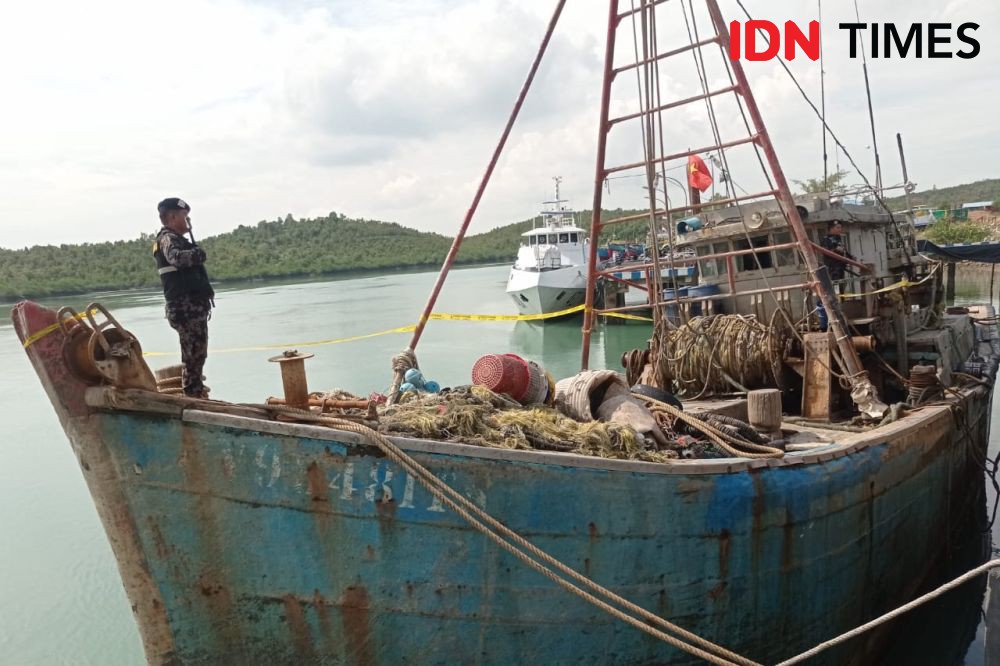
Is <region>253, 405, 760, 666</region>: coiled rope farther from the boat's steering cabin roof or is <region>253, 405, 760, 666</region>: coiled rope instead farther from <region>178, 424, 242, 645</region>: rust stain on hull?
the boat's steering cabin roof

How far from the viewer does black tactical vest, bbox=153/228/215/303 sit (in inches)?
171

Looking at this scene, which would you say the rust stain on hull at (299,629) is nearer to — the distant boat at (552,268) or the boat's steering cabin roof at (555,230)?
the distant boat at (552,268)

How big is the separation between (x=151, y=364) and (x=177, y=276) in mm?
19005

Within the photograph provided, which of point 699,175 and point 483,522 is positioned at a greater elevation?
point 699,175

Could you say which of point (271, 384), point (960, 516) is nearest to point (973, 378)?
point (960, 516)

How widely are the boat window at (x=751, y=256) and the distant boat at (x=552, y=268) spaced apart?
2351 centimetres

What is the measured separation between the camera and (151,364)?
2139 cm

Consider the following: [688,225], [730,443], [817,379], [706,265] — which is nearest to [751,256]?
[706,265]

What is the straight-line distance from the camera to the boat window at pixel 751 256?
9016 millimetres

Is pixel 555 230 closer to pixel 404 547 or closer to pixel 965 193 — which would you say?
pixel 404 547

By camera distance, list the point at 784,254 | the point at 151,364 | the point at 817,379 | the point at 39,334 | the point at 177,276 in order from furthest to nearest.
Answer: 1. the point at 151,364
2. the point at 784,254
3. the point at 817,379
4. the point at 177,276
5. the point at 39,334

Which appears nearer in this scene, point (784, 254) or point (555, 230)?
point (784, 254)

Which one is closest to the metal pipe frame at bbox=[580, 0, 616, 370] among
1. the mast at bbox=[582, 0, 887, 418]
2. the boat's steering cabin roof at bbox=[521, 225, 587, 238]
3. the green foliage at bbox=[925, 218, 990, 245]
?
the mast at bbox=[582, 0, 887, 418]

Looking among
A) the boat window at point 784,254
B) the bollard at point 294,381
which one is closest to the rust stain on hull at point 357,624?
the bollard at point 294,381
